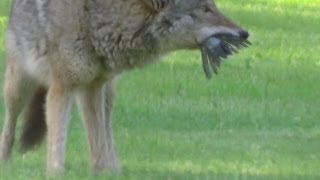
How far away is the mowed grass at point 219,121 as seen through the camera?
1071cm

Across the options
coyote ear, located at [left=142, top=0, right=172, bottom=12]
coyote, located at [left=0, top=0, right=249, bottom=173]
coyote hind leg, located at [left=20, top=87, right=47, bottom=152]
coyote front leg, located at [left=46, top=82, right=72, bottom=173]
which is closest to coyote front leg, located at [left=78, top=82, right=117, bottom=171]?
coyote, located at [left=0, top=0, right=249, bottom=173]

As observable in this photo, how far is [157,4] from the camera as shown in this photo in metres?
10.0

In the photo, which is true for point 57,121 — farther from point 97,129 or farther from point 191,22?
point 191,22

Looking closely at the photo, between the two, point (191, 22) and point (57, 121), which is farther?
point (57, 121)

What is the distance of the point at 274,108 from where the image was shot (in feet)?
48.6

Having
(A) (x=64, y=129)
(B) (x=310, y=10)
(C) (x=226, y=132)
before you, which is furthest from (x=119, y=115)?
(B) (x=310, y=10)

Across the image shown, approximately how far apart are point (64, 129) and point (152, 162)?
104cm

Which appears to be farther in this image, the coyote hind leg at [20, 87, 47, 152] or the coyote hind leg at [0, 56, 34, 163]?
the coyote hind leg at [20, 87, 47, 152]

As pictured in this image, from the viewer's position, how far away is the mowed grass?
10.7 metres

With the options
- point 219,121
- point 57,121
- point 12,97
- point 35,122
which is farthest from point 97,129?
point 219,121

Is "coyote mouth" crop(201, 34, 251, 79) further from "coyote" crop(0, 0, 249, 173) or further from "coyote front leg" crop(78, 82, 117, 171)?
"coyote front leg" crop(78, 82, 117, 171)

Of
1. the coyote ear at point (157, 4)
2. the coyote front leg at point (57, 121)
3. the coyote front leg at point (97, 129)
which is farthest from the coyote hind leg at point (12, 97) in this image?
the coyote ear at point (157, 4)

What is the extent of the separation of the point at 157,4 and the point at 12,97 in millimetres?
2065

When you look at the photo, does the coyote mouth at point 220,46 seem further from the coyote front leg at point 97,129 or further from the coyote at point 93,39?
the coyote front leg at point 97,129
